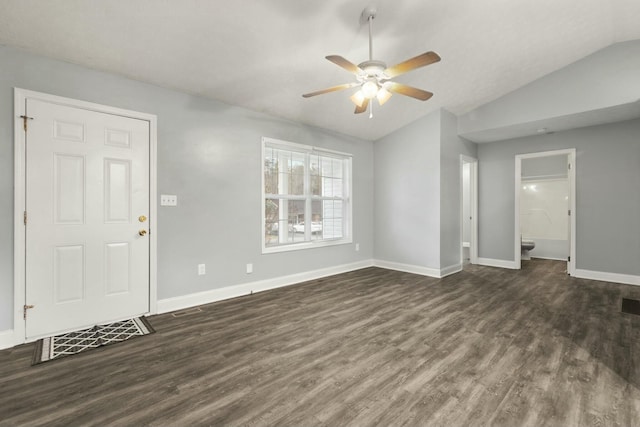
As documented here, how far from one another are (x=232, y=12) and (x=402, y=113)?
3196 millimetres

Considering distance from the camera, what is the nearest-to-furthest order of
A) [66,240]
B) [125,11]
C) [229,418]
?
[229,418], [125,11], [66,240]

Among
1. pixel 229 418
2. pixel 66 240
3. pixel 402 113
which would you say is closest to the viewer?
pixel 229 418

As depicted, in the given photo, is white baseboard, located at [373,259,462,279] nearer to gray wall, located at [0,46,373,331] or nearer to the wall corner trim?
gray wall, located at [0,46,373,331]

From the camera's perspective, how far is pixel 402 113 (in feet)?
16.1

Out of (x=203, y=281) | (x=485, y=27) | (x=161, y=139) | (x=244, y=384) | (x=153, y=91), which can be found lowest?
(x=244, y=384)

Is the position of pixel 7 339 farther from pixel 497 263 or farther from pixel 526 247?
pixel 526 247

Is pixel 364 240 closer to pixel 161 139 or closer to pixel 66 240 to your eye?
pixel 161 139

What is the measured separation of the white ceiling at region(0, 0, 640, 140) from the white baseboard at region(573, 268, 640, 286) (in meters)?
3.32

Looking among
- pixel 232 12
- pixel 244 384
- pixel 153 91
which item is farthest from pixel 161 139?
pixel 244 384

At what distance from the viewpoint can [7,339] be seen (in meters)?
2.50

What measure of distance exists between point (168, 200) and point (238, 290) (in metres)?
1.45

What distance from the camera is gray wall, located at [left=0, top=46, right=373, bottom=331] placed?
253 centimetres

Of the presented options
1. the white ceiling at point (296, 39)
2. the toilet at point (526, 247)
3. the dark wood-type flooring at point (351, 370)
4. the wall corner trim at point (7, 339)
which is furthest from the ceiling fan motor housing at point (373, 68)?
the toilet at point (526, 247)

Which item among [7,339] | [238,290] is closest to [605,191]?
[238,290]
